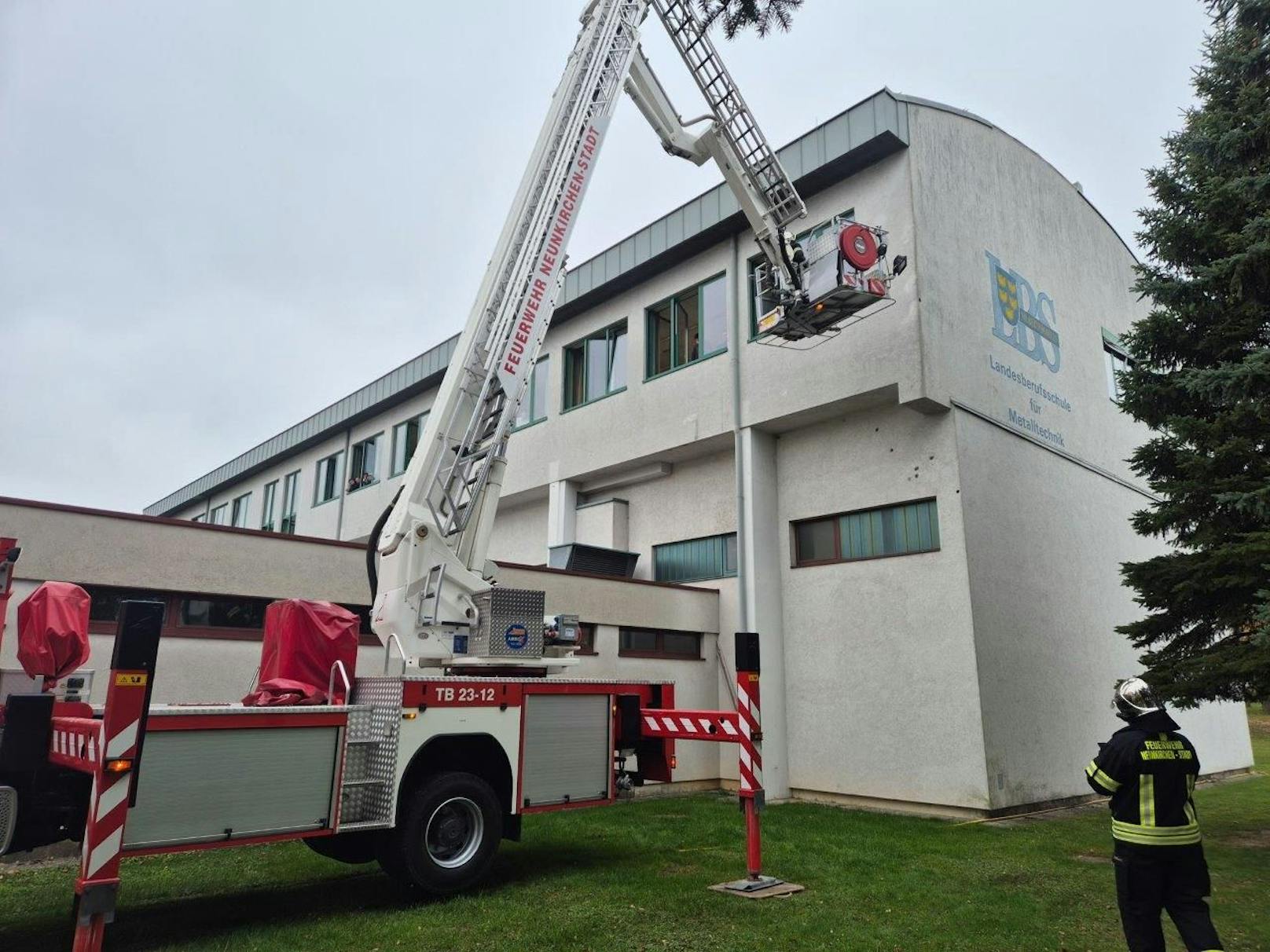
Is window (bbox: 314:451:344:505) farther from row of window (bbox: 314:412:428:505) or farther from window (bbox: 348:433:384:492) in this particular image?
window (bbox: 348:433:384:492)

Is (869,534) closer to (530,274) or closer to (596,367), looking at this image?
(596,367)

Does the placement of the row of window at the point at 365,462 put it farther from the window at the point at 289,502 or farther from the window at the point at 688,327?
the window at the point at 688,327

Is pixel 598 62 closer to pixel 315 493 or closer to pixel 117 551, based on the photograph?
pixel 117 551

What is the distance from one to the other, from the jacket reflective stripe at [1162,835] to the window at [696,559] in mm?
10913

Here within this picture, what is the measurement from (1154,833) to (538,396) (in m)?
16.9

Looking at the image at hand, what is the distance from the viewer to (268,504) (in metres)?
34.4

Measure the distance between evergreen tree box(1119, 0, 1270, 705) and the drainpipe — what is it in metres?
5.60

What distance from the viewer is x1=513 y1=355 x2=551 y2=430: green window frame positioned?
66.0 feet

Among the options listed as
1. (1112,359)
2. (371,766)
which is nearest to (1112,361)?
(1112,359)

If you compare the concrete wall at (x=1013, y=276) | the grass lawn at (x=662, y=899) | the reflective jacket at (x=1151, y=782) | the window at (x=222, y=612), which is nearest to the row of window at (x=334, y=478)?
the window at (x=222, y=612)

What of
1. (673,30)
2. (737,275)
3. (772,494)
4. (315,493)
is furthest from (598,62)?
(315,493)

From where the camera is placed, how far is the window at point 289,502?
32062 millimetres

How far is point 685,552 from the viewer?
54.9 feet

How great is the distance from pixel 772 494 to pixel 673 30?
7.60 m
